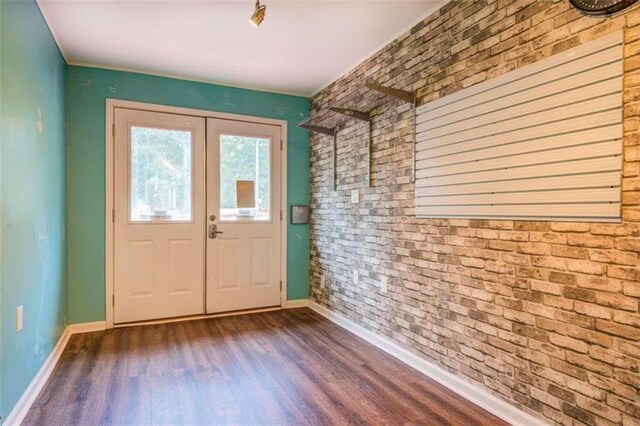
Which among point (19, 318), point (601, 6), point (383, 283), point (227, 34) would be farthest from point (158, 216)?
point (601, 6)

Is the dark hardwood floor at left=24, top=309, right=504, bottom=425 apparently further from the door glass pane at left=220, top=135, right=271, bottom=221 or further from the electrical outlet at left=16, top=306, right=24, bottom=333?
the door glass pane at left=220, top=135, right=271, bottom=221

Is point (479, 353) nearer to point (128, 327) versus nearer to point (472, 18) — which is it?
point (472, 18)

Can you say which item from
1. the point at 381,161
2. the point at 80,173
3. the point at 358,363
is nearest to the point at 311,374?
the point at 358,363

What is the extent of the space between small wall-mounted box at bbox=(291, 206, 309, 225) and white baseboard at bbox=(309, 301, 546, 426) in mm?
1273

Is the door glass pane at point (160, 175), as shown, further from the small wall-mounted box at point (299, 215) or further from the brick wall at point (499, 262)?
the brick wall at point (499, 262)

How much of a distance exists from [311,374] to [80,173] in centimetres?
272

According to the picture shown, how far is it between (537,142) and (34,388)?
10.3 ft

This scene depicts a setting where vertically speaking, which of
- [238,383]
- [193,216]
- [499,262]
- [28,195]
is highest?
[28,195]

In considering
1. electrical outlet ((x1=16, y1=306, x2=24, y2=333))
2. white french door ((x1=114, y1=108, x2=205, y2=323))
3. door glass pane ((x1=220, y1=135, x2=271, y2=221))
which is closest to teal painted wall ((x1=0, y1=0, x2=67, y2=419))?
electrical outlet ((x1=16, y1=306, x2=24, y2=333))

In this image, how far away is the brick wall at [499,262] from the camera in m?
1.54

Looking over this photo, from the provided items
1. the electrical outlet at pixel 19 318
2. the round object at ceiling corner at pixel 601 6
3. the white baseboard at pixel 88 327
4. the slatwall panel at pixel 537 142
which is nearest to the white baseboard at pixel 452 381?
the slatwall panel at pixel 537 142

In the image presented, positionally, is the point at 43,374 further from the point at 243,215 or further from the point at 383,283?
the point at 383,283

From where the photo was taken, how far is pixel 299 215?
4270mm

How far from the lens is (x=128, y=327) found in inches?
139
